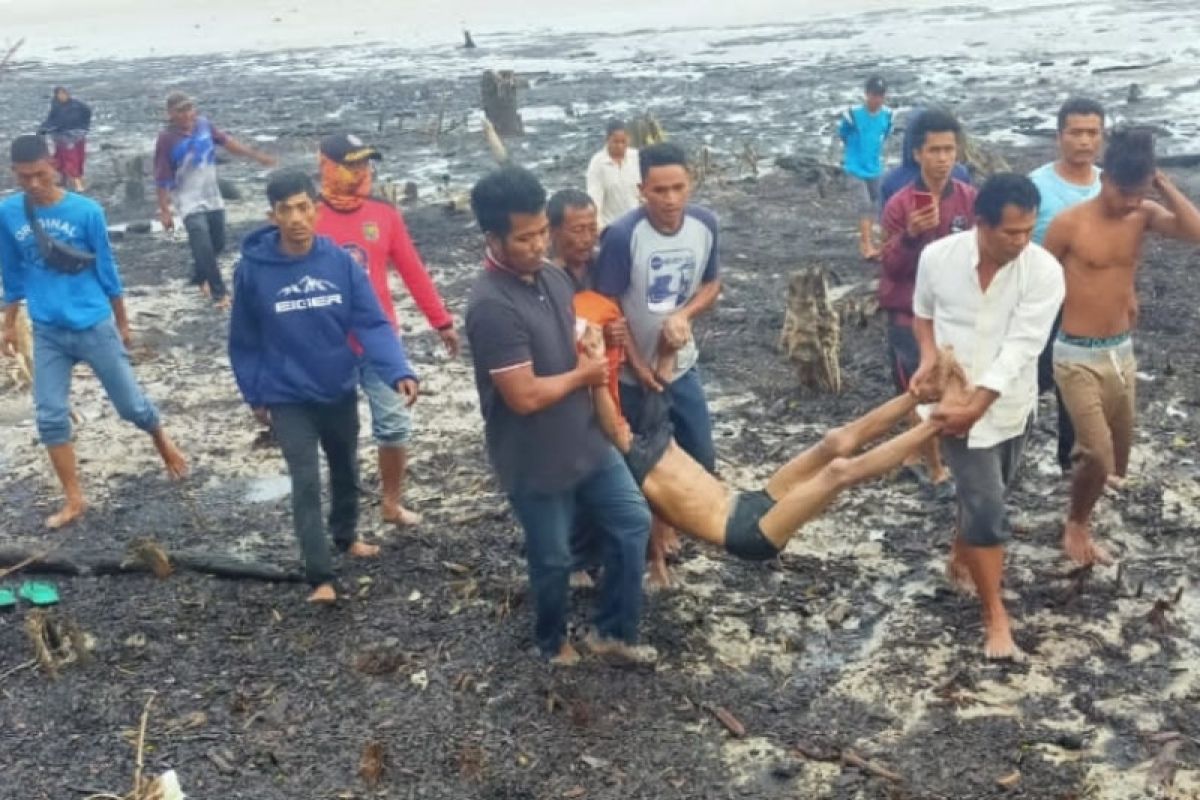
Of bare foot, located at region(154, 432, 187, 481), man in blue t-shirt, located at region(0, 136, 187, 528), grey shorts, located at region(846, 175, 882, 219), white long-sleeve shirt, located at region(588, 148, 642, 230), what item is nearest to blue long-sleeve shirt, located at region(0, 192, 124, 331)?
man in blue t-shirt, located at region(0, 136, 187, 528)

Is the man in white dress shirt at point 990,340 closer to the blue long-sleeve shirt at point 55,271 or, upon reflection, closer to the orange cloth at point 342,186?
the orange cloth at point 342,186

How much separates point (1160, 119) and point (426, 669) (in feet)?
49.2

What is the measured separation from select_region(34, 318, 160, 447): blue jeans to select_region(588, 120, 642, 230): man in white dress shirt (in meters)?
3.41

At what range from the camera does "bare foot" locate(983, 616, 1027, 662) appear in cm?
477

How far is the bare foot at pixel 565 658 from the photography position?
15.9ft

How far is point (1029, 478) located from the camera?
6348mm

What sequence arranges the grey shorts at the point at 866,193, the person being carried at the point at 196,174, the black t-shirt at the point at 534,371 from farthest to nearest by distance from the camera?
the grey shorts at the point at 866,193
the person being carried at the point at 196,174
the black t-shirt at the point at 534,371

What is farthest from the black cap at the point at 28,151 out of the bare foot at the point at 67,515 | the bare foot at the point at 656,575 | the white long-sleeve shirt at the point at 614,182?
the white long-sleeve shirt at the point at 614,182

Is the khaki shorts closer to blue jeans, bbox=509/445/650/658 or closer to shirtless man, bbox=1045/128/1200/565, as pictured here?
shirtless man, bbox=1045/128/1200/565

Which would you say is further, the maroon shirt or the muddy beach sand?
the maroon shirt

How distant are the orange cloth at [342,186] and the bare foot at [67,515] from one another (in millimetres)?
2042

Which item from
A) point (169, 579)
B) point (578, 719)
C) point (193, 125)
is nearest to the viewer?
point (578, 719)

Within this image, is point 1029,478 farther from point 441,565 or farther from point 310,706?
point 310,706

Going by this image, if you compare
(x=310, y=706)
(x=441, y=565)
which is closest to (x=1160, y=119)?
(x=441, y=565)
